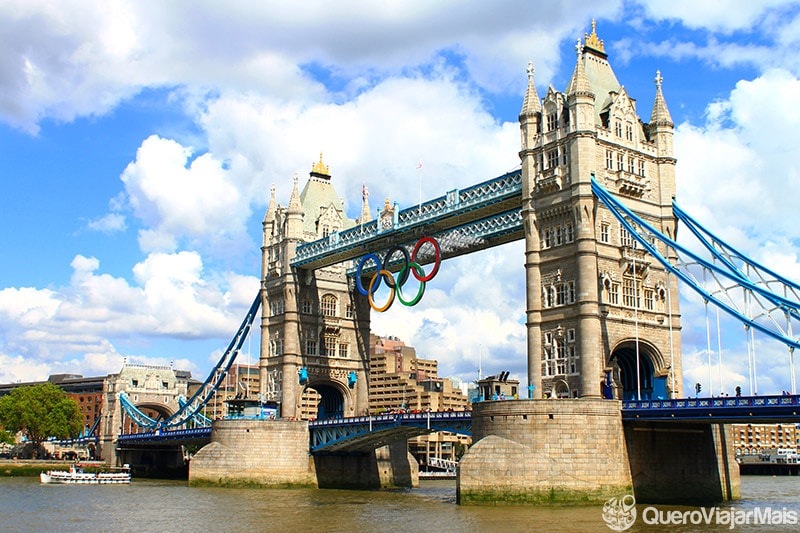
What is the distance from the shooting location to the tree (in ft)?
422

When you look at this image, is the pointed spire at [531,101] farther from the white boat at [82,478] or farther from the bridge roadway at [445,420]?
the white boat at [82,478]

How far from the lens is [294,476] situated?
8362cm

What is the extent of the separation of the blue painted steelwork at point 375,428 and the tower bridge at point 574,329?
0.71 feet

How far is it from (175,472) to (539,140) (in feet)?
229

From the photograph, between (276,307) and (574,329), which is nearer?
(574,329)

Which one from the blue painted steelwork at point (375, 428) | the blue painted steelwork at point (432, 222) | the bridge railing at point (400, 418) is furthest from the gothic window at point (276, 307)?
the blue painted steelwork at point (375, 428)

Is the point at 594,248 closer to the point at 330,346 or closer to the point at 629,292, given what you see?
the point at 629,292

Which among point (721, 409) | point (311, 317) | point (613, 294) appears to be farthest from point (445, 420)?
point (311, 317)

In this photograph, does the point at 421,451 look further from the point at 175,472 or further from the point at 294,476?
the point at 294,476

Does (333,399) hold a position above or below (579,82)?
below

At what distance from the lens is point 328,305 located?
Answer: 98562 millimetres

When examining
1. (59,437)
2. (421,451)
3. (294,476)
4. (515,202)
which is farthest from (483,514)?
(421,451)

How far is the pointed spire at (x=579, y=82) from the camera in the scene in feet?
215

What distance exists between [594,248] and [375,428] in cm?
2619
